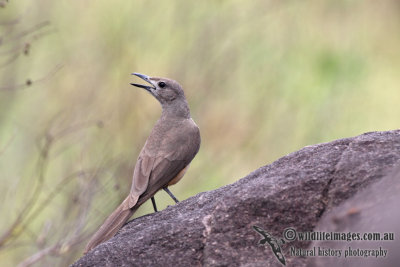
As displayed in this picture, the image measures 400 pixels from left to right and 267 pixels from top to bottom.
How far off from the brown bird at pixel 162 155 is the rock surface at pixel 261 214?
1.70ft

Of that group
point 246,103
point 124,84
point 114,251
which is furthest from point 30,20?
point 114,251

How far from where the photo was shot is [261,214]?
4.38m

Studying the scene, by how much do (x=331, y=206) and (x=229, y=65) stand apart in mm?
4951

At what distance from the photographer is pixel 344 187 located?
434cm

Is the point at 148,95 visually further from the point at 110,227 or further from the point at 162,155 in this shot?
the point at 110,227

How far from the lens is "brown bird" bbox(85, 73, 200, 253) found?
5324mm

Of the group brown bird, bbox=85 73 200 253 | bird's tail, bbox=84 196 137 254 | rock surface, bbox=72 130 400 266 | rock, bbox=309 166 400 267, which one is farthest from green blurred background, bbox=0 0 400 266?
rock, bbox=309 166 400 267

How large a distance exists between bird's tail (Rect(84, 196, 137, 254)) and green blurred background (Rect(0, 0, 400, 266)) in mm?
1290

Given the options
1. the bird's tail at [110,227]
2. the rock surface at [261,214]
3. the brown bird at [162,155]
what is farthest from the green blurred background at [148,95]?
the rock surface at [261,214]

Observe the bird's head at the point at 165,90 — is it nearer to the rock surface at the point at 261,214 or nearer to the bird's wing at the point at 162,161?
the bird's wing at the point at 162,161

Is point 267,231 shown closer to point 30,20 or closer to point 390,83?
point 30,20

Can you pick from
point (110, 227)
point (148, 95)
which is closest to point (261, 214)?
point (110, 227)

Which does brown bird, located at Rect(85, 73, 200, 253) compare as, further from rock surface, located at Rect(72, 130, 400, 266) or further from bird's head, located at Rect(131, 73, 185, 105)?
rock surface, located at Rect(72, 130, 400, 266)

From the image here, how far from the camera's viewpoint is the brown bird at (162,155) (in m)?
5.32
